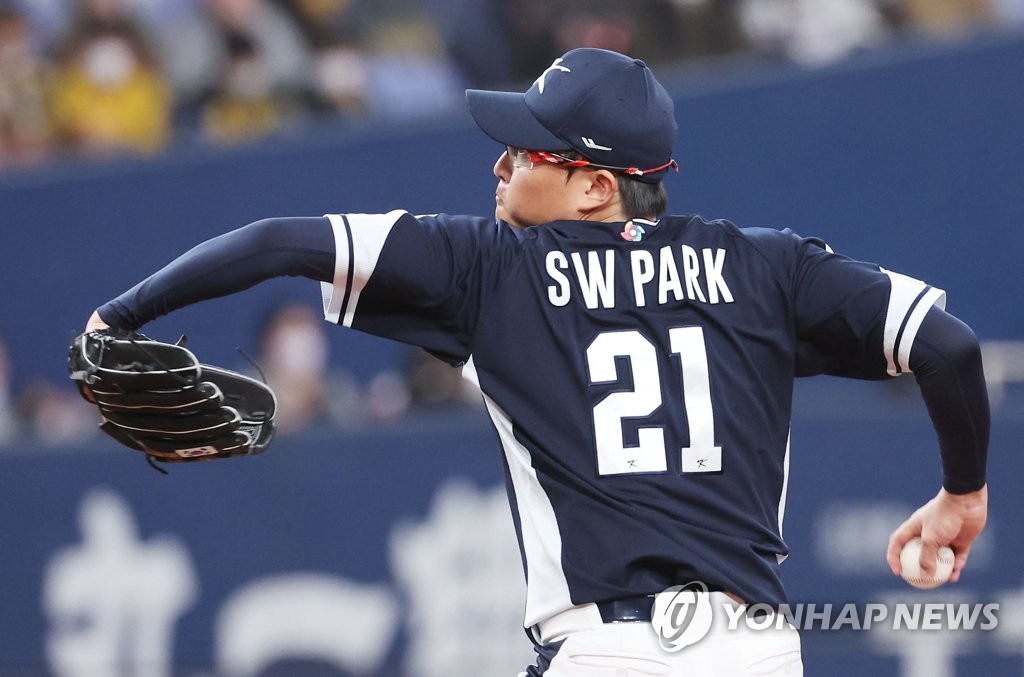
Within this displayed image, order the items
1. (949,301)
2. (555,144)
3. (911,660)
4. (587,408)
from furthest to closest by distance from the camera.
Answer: (949,301), (911,660), (555,144), (587,408)

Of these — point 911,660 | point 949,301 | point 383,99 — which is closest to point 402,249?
point 911,660

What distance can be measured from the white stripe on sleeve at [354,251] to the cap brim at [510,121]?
35cm

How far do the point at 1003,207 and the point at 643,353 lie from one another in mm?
5232

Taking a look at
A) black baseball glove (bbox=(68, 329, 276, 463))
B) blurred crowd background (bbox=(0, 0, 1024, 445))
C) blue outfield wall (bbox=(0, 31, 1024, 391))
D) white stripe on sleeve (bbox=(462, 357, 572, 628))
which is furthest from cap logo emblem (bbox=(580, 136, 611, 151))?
blurred crowd background (bbox=(0, 0, 1024, 445))

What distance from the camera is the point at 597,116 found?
130 inches

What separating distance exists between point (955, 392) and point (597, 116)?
97cm

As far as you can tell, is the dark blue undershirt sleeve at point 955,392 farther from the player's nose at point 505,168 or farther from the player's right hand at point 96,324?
the player's right hand at point 96,324

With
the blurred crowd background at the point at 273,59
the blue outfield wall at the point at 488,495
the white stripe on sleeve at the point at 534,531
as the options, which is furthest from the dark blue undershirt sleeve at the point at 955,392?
the blurred crowd background at the point at 273,59

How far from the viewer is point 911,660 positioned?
6465mm

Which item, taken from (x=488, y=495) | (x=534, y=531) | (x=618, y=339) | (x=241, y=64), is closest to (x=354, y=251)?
(x=618, y=339)

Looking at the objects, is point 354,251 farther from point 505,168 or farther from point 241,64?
point 241,64

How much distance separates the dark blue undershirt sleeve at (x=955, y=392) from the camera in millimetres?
3229

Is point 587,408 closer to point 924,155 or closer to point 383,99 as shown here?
point 924,155

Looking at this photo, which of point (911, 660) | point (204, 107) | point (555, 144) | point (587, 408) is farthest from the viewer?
point (204, 107)
